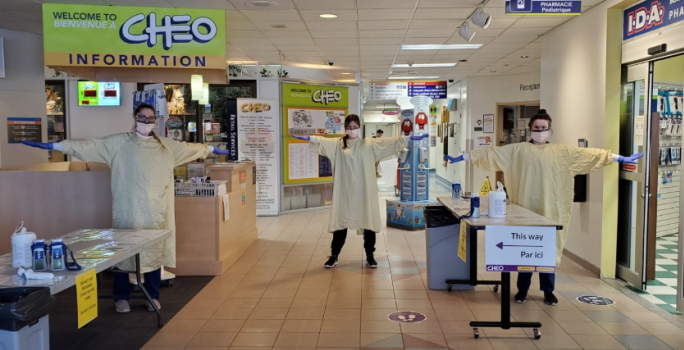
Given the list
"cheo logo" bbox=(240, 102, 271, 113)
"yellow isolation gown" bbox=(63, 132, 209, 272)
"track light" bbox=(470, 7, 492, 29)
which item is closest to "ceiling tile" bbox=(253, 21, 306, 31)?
"track light" bbox=(470, 7, 492, 29)

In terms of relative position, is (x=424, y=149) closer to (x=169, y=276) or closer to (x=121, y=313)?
(x=169, y=276)

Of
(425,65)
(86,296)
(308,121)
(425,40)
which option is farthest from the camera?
(425,65)

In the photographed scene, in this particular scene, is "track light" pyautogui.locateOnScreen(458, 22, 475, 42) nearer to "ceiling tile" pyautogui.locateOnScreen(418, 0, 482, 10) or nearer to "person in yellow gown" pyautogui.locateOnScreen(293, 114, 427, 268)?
"ceiling tile" pyautogui.locateOnScreen(418, 0, 482, 10)

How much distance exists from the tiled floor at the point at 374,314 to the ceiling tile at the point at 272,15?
9.04 ft

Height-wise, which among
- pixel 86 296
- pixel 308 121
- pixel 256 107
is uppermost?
pixel 256 107

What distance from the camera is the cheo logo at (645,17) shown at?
4.55 metres

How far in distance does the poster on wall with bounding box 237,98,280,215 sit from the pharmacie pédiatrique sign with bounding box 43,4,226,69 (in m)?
3.72

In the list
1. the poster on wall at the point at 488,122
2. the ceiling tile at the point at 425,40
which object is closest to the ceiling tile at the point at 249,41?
the ceiling tile at the point at 425,40

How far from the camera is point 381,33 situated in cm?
736

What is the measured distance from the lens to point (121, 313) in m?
4.38

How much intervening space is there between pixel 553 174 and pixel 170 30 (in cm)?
373

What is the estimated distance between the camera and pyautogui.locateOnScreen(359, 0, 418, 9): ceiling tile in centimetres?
564

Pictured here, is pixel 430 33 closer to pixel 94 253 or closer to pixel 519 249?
pixel 519 249

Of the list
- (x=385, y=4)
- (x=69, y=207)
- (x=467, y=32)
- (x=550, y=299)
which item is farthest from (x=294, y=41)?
(x=550, y=299)
